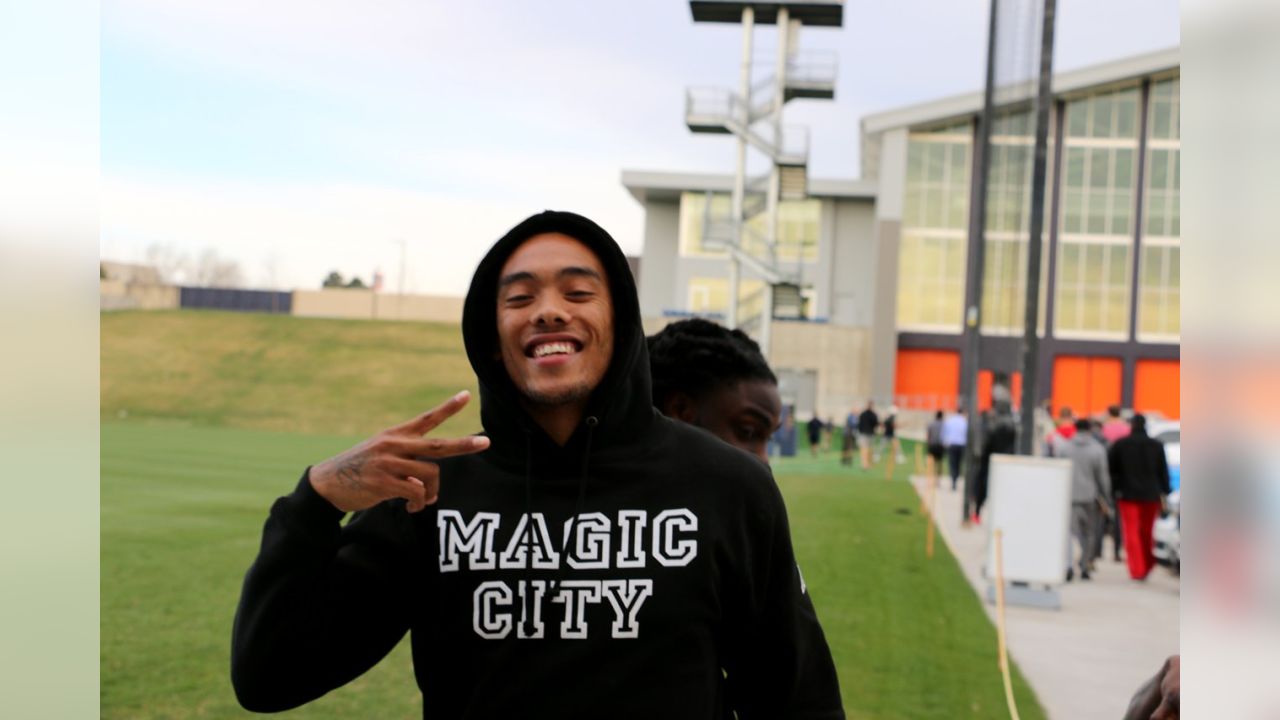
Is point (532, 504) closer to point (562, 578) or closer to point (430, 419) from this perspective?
point (562, 578)

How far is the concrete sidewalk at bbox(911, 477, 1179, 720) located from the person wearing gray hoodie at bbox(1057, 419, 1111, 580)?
38 centimetres

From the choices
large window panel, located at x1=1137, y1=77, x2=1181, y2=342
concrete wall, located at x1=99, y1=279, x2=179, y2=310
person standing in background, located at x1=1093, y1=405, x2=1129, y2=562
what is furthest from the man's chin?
concrete wall, located at x1=99, y1=279, x2=179, y2=310

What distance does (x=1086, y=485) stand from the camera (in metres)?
13.4

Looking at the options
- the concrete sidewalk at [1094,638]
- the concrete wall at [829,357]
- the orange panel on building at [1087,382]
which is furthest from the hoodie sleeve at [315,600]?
the orange panel on building at [1087,382]

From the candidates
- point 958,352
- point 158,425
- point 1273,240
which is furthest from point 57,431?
point 958,352

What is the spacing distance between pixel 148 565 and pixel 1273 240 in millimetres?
12529

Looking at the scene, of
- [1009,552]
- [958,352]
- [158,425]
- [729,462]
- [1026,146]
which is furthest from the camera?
[958,352]

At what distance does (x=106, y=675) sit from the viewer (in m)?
7.60

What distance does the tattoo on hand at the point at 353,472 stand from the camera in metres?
2.08

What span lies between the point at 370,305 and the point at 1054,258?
43.9 m

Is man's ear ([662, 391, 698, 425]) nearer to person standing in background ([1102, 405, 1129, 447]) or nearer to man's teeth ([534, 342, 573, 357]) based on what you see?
man's teeth ([534, 342, 573, 357])

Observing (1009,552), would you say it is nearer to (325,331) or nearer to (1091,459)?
(1091,459)

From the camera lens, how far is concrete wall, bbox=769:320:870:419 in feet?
178

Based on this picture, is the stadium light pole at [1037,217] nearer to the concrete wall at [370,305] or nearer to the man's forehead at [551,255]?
the man's forehead at [551,255]
